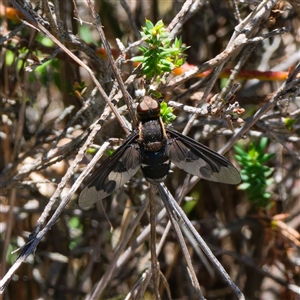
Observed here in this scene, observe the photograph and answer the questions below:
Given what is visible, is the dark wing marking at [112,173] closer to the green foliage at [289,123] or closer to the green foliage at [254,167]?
the green foliage at [289,123]

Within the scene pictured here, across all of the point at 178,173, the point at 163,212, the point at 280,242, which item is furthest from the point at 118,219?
the point at 280,242

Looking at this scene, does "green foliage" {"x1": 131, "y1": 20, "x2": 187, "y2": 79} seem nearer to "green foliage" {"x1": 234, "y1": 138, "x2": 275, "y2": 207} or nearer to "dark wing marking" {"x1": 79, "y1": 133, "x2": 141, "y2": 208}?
"dark wing marking" {"x1": 79, "y1": 133, "x2": 141, "y2": 208}

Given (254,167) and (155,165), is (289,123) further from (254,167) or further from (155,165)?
(155,165)

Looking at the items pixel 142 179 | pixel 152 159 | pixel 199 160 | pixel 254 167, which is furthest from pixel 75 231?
pixel 199 160

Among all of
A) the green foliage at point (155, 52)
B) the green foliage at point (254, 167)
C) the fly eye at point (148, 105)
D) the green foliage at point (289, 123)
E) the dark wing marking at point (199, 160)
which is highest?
the green foliage at point (155, 52)

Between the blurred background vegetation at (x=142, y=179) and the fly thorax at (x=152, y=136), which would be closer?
the fly thorax at (x=152, y=136)

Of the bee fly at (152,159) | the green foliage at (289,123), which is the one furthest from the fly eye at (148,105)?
the green foliage at (289,123)

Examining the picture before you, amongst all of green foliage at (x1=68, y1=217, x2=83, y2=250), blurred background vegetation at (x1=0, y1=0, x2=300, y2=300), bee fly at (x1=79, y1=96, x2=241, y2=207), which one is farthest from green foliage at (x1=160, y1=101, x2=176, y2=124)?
green foliage at (x1=68, y1=217, x2=83, y2=250)

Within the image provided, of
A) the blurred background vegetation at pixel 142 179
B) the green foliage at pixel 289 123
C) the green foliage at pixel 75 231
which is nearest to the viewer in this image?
the green foliage at pixel 289 123
